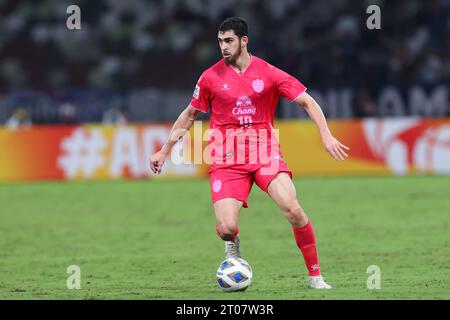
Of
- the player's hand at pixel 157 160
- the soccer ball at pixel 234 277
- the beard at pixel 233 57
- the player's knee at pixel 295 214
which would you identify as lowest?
the soccer ball at pixel 234 277

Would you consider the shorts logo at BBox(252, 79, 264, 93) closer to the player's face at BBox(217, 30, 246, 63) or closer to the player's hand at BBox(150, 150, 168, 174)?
the player's face at BBox(217, 30, 246, 63)

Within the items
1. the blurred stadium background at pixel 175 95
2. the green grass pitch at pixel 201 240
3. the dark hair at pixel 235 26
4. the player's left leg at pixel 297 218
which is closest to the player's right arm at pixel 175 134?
the dark hair at pixel 235 26

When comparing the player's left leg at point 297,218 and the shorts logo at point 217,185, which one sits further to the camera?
the shorts logo at point 217,185

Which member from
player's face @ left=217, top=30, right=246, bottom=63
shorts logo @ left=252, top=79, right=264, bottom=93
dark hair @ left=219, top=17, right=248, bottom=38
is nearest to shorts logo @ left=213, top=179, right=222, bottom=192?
shorts logo @ left=252, top=79, right=264, bottom=93

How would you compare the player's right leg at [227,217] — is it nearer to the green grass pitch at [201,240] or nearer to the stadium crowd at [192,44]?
the green grass pitch at [201,240]

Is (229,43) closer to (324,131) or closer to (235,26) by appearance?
(235,26)

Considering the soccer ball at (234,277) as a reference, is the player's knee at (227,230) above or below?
above

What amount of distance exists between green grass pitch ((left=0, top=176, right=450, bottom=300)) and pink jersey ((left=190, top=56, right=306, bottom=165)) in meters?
1.27

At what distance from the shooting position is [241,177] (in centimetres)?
919

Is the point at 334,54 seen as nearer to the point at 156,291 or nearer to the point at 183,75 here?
the point at 183,75

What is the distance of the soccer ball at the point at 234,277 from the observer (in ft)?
29.0

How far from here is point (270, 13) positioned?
100 feet
